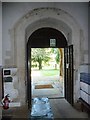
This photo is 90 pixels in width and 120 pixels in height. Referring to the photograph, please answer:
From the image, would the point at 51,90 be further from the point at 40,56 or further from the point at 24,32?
the point at 40,56

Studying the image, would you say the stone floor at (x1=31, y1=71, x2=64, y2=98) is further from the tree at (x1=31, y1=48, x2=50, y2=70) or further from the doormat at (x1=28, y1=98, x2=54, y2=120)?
the tree at (x1=31, y1=48, x2=50, y2=70)

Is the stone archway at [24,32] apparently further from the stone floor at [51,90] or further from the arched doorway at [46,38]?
the stone floor at [51,90]

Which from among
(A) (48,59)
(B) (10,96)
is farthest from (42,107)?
(A) (48,59)

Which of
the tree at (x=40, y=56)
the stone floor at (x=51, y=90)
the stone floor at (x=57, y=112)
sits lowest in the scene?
the stone floor at (x=57, y=112)

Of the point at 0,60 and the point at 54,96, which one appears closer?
the point at 0,60

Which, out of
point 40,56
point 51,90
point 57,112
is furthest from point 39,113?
point 40,56

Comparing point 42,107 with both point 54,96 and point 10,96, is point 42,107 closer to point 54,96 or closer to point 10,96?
point 10,96

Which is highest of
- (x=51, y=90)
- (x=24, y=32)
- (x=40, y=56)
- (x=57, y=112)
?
(x=24, y=32)

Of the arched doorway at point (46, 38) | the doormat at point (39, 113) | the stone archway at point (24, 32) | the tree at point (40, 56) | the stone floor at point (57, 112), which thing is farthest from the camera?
the tree at point (40, 56)

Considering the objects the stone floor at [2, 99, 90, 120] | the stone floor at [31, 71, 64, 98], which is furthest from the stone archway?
the stone floor at [31, 71, 64, 98]

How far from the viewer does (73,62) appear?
20.9 ft

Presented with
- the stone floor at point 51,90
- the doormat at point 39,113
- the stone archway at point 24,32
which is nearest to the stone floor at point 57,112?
the doormat at point 39,113

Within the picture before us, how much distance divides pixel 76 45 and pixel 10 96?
2.15m

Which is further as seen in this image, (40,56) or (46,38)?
(40,56)
